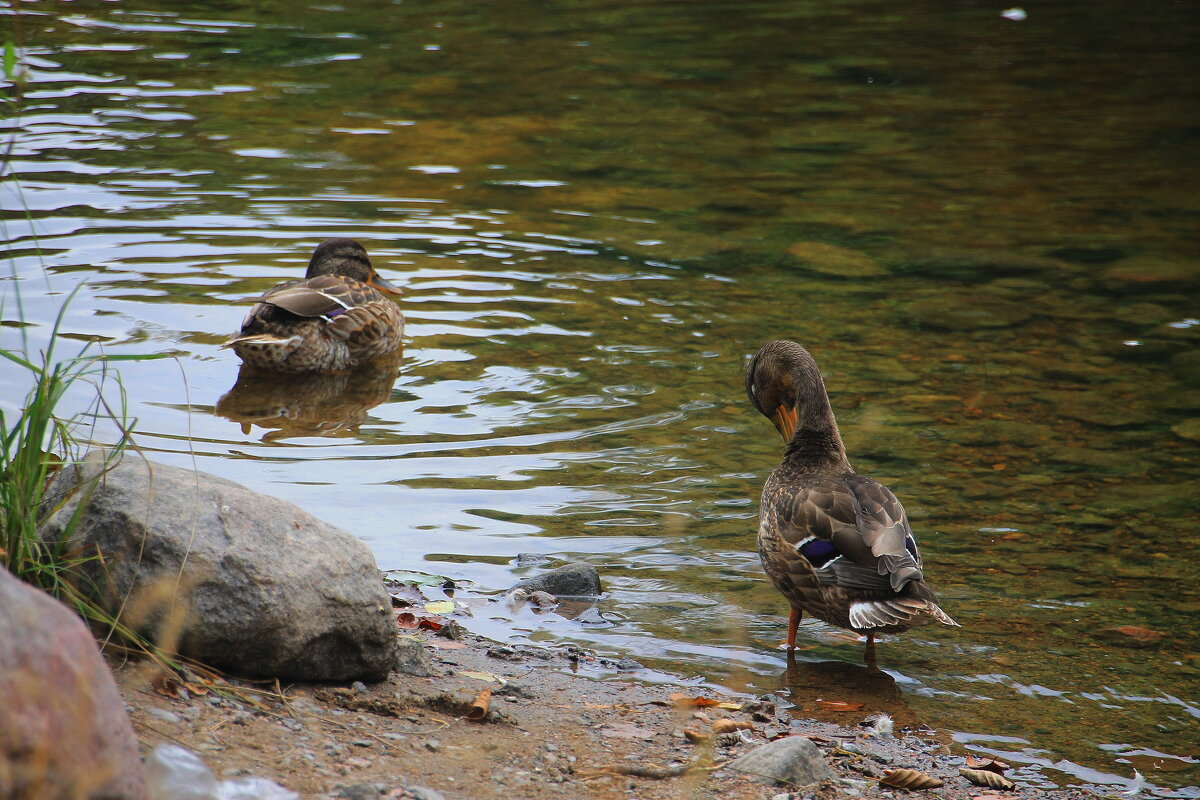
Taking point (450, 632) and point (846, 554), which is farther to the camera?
point (846, 554)

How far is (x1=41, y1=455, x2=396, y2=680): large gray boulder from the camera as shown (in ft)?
13.0

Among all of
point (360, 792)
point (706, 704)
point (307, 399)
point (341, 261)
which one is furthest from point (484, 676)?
point (341, 261)

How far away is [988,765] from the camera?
183 inches

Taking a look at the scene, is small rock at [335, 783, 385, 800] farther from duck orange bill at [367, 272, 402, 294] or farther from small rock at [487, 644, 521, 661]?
duck orange bill at [367, 272, 402, 294]

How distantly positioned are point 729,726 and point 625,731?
1.26 ft

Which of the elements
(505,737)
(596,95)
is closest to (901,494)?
(505,737)

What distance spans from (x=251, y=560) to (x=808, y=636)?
2842 mm

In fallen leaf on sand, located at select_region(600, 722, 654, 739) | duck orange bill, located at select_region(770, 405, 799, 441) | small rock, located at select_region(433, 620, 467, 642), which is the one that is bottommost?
fallen leaf on sand, located at select_region(600, 722, 654, 739)

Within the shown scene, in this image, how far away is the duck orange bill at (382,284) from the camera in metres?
9.72

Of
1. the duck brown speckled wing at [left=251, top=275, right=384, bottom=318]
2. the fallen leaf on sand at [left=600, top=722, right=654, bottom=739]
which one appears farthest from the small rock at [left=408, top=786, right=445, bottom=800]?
the duck brown speckled wing at [left=251, top=275, right=384, bottom=318]

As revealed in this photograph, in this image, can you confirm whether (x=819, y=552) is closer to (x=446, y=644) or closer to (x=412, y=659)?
(x=446, y=644)

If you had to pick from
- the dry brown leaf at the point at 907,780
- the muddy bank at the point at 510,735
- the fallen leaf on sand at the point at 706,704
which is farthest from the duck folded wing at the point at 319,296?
the dry brown leaf at the point at 907,780

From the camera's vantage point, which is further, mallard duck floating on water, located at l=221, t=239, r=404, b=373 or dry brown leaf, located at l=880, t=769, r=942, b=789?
mallard duck floating on water, located at l=221, t=239, r=404, b=373

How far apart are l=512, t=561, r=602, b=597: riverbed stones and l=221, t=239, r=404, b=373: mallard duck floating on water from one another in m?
3.42
